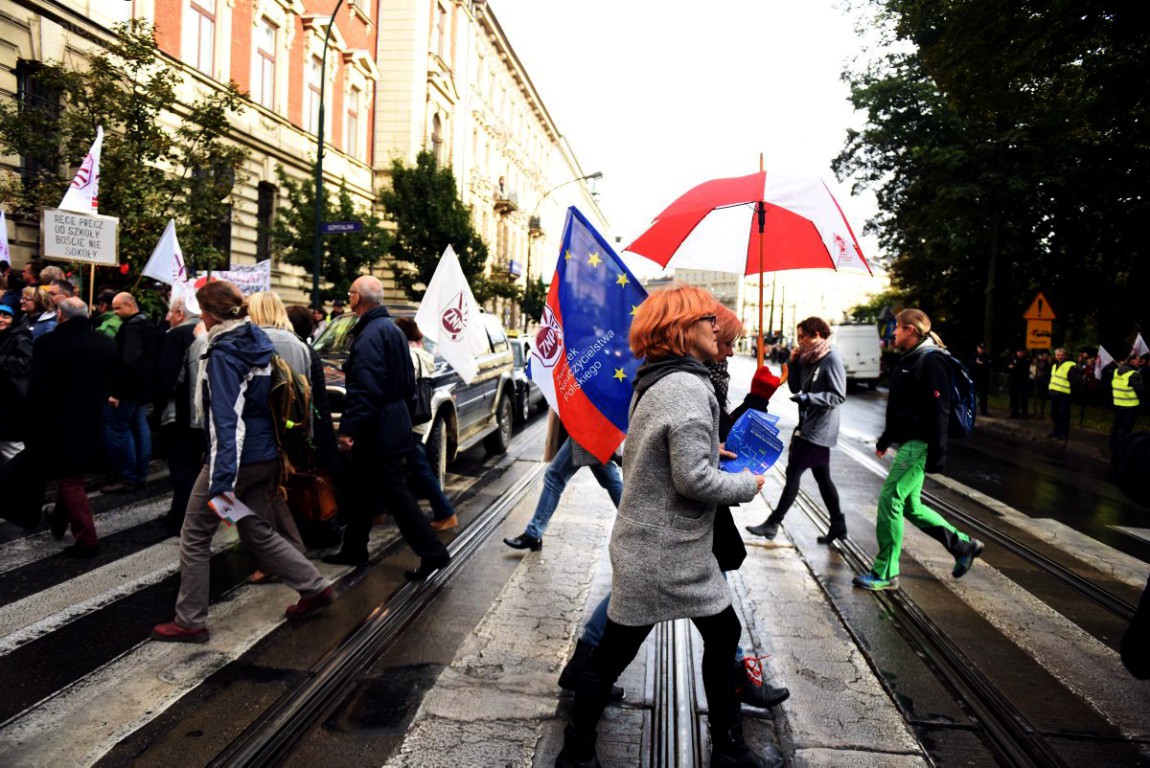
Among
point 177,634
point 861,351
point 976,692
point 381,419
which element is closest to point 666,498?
point 976,692

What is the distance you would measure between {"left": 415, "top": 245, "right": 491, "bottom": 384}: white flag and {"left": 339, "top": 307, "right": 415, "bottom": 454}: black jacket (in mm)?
1538

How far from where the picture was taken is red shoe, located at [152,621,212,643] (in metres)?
4.17

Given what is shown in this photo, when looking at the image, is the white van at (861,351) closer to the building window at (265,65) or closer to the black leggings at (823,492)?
the building window at (265,65)

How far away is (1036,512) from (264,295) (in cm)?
771

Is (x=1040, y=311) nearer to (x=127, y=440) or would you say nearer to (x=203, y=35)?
(x=127, y=440)

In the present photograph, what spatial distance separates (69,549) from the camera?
570 centimetres

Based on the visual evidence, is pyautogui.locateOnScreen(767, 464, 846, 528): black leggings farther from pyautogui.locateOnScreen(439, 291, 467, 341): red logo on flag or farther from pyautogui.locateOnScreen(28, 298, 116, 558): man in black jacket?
pyautogui.locateOnScreen(28, 298, 116, 558): man in black jacket

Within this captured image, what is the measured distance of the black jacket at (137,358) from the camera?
7.57m

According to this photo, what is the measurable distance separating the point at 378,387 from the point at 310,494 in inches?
31.4

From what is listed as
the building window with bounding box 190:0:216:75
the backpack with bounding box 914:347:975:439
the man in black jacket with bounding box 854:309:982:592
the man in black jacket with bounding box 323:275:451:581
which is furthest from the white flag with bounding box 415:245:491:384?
the building window with bounding box 190:0:216:75

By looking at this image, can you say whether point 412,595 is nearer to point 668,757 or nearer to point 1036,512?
point 668,757

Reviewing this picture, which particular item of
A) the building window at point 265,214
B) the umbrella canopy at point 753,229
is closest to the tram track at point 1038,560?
the umbrella canopy at point 753,229

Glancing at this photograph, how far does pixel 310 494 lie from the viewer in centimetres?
523

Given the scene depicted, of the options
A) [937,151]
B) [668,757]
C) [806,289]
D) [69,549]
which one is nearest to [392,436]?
[69,549]
